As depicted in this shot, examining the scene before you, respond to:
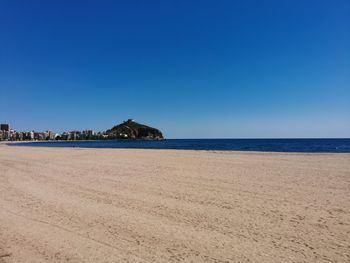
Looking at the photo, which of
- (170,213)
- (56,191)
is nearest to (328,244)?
(170,213)

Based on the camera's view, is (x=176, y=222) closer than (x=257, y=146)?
Yes

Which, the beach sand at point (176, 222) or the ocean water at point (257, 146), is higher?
the ocean water at point (257, 146)

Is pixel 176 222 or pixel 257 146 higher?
pixel 257 146

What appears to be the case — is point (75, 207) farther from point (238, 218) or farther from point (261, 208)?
point (261, 208)

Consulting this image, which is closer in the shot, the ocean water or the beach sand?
the beach sand

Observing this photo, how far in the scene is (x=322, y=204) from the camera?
7527mm

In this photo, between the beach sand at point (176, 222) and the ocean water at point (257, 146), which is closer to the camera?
the beach sand at point (176, 222)

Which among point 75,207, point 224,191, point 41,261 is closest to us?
point 41,261

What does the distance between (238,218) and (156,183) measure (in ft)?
16.9

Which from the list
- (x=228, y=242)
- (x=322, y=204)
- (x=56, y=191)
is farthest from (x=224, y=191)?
(x=56, y=191)

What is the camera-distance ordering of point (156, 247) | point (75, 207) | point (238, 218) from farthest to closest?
point (75, 207) < point (238, 218) < point (156, 247)

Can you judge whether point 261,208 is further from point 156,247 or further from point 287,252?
point 156,247

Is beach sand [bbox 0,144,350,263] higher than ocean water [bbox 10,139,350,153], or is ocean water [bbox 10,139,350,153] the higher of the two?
ocean water [bbox 10,139,350,153]

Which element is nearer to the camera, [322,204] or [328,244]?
[328,244]
